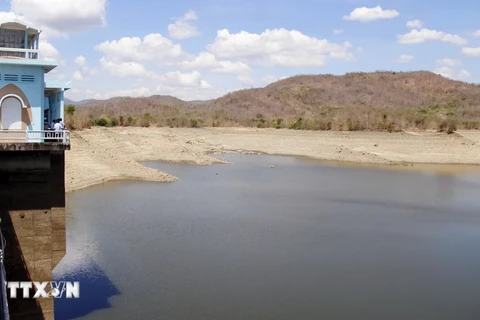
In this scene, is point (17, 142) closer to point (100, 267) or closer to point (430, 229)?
point (100, 267)

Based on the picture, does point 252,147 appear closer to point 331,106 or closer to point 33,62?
point 33,62

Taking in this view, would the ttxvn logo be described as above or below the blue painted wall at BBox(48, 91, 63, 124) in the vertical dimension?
below

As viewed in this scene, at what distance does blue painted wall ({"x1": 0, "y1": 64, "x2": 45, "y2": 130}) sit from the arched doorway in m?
0.27

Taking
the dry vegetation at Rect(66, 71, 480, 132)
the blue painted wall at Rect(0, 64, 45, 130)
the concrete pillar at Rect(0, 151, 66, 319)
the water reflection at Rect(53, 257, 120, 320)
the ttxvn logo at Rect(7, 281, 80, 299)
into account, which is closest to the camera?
the ttxvn logo at Rect(7, 281, 80, 299)

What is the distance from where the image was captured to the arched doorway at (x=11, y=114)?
472 inches

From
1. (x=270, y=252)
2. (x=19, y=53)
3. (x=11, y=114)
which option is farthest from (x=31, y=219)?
(x=270, y=252)

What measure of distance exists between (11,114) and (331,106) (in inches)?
3679

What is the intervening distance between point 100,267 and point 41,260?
13.4ft

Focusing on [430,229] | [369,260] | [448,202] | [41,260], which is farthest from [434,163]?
[41,260]

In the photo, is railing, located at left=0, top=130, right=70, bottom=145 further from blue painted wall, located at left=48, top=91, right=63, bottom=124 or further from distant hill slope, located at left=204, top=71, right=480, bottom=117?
distant hill slope, located at left=204, top=71, right=480, bottom=117

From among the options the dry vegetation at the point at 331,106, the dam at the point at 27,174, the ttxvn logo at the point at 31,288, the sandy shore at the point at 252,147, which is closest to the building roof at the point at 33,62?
the dam at the point at 27,174

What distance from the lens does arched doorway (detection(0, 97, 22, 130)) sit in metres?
12.0

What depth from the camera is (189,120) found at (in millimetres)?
70812

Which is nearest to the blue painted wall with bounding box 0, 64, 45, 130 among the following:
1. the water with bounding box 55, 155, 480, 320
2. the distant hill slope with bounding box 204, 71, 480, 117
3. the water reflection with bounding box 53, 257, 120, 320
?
the water reflection with bounding box 53, 257, 120, 320
